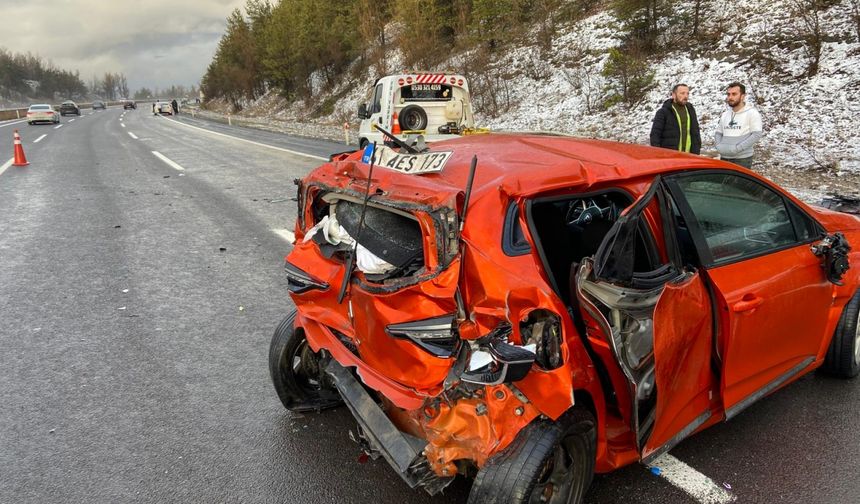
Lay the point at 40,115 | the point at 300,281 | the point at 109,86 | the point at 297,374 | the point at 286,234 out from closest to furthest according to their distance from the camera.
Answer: the point at 300,281 → the point at 297,374 → the point at 286,234 → the point at 40,115 → the point at 109,86

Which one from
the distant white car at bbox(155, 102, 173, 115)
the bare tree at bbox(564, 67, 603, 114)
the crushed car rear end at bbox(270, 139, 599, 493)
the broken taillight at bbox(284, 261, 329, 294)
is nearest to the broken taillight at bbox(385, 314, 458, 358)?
the crushed car rear end at bbox(270, 139, 599, 493)

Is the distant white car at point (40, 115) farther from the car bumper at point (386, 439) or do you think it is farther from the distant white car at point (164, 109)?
the car bumper at point (386, 439)

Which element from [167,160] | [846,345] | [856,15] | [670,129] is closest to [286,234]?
[670,129]

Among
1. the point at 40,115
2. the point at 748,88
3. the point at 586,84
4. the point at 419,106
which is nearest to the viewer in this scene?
the point at 419,106

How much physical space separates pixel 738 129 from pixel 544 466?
5.81 metres

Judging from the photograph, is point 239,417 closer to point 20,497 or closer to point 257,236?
point 20,497

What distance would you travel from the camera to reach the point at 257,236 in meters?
7.50

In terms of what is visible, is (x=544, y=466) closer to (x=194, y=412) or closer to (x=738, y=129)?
(x=194, y=412)

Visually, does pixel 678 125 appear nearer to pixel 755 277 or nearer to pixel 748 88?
pixel 755 277

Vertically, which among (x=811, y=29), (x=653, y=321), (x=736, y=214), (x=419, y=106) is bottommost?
(x=653, y=321)

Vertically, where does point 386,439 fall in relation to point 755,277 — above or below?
below

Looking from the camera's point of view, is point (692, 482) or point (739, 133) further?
point (739, 133)

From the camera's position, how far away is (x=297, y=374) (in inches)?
136

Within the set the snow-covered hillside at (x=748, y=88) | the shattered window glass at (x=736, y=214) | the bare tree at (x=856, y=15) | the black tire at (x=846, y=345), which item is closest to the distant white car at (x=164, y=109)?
the snow-covered hillside at (x=748, y=88)
